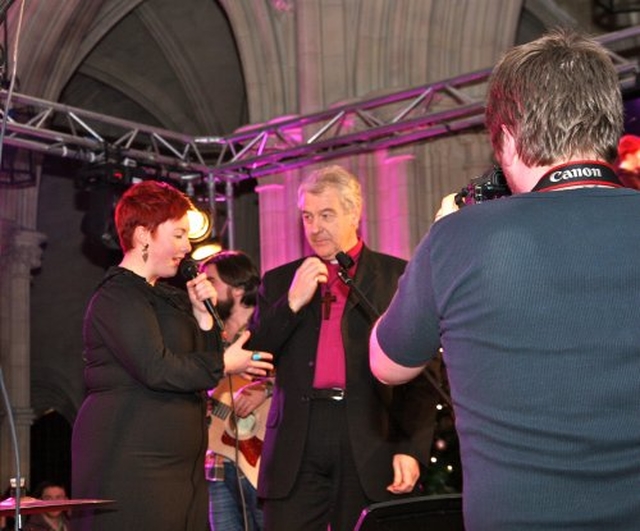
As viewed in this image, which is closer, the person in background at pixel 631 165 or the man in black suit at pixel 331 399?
the man in black suit at pixel 331 399

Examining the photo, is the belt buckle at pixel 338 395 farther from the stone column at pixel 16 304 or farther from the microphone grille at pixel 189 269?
the stone column at pixel 16 304

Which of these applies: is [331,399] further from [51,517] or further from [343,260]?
[51,517]

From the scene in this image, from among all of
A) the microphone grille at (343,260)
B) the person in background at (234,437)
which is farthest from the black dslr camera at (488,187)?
the person in background at (234,437)

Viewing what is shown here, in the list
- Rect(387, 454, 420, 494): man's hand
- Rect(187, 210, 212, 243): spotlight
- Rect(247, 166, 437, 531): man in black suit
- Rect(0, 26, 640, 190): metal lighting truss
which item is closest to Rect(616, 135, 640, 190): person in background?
Rect(247, 166, 437, 531): man in black suit

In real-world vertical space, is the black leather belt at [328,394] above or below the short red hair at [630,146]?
below

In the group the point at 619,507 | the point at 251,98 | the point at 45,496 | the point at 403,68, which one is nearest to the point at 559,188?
the point at 619,507

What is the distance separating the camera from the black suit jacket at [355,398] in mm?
4340

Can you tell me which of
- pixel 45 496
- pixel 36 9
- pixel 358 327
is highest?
pixel 36 9

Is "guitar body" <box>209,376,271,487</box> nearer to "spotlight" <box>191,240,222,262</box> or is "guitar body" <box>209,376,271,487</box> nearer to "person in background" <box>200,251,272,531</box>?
Answer: "person in background" <box>200,251,272,531</box>

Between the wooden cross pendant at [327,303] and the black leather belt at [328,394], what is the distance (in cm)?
32

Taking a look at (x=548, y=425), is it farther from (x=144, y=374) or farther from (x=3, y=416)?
(x=3, y=416)

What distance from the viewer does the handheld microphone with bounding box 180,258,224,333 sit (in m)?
4.29

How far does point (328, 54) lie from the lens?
1177cm

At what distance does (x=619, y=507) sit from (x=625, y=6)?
1353 cm
